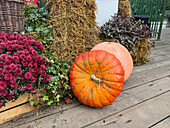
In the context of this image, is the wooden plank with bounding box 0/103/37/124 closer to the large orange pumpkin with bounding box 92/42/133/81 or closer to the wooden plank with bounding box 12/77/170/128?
the wooden plank with bounding box 12/77/170/128

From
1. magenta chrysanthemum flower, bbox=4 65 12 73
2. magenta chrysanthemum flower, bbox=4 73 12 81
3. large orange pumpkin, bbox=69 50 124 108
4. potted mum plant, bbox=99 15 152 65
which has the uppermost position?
potted mum plant, bbox=99 15 152 65

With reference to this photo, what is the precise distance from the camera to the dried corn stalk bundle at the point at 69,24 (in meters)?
1.79

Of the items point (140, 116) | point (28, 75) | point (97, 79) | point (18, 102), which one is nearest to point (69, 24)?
point (97, 79)

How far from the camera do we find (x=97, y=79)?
4.61 ft

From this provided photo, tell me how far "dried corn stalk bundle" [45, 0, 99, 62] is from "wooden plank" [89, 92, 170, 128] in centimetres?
94

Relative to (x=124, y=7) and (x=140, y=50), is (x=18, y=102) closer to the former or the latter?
(x=140, y=50)

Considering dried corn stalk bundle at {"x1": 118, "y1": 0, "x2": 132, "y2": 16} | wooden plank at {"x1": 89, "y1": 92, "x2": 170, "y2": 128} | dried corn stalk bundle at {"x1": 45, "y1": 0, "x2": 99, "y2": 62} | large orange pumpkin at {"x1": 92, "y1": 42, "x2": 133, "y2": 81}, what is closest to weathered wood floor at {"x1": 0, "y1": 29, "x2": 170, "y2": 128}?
wooden plank at {"x1": 89, "y1": 92, "x2": 170, "y2": 128}

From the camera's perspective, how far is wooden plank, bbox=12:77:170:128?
1251 millimetres

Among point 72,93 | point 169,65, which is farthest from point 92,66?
point 169,65

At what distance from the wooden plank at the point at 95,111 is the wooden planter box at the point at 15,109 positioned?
143mm

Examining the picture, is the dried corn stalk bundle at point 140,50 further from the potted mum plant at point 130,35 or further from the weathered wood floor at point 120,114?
the weathered wood floor at point 120,114

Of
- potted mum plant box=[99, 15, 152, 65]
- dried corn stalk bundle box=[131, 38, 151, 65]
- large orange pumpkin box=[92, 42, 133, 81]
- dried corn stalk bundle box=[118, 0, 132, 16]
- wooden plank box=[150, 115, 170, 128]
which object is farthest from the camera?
dried corn stalk bundle box=[118, 0, 132, 16]

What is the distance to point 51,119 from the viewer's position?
130cm

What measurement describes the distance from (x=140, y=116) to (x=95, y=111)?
16.8 inches
